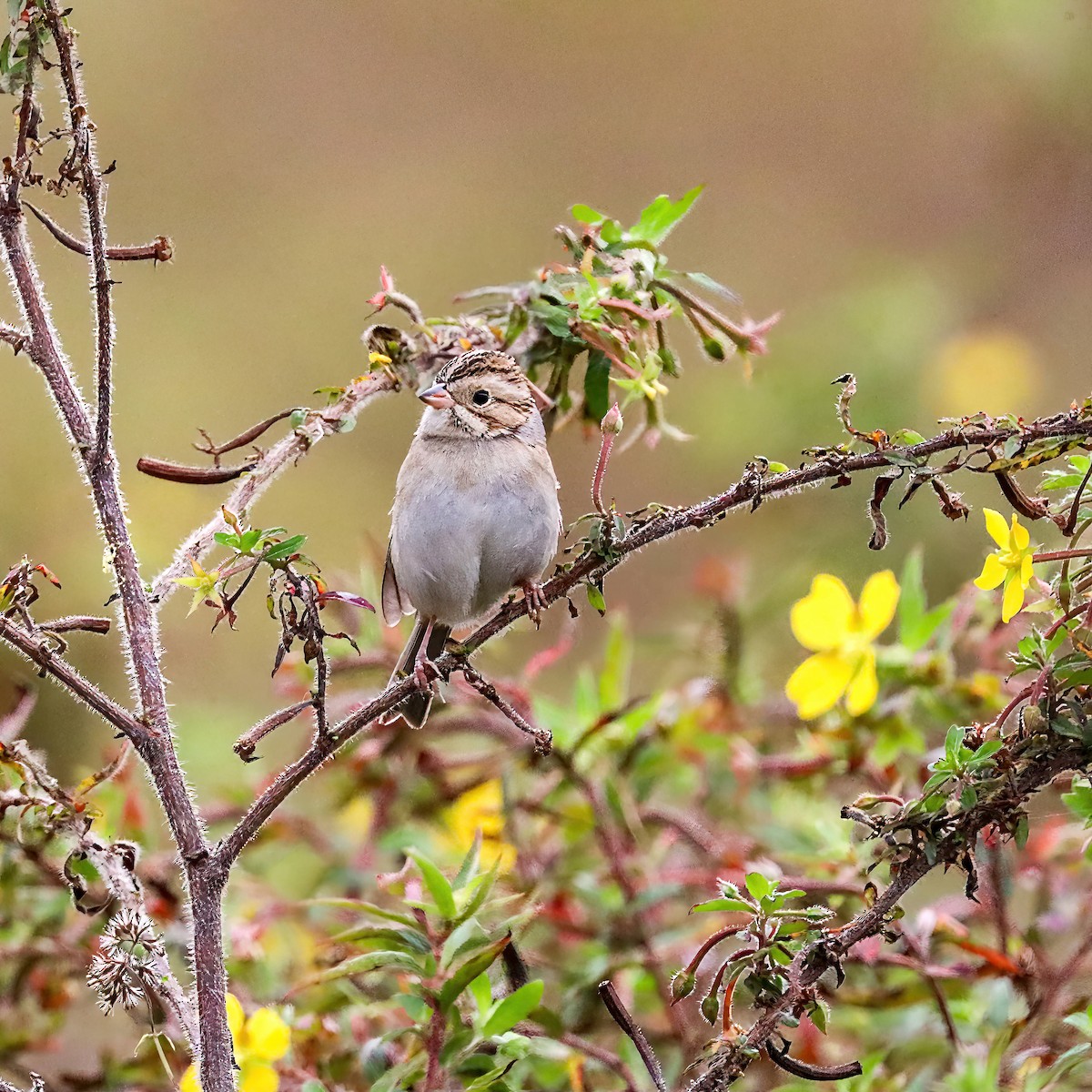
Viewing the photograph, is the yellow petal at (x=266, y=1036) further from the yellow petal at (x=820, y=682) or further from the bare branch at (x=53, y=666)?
the yellow petal at (x=820, y=682)

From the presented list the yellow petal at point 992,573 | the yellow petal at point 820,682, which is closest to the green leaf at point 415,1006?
the yellow petal at point 820,682

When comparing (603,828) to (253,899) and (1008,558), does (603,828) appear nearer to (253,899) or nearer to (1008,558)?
(253,899)

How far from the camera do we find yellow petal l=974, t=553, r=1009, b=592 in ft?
3.74

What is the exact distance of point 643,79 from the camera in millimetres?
4844

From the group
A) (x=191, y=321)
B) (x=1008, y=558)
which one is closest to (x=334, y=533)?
(x=191, y=321)

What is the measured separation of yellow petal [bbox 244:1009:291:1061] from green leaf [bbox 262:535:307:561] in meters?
0.56

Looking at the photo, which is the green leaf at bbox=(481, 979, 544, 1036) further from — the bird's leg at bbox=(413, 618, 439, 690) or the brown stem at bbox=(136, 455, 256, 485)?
the brown stem at bbox=(136, 455, 256, 485)

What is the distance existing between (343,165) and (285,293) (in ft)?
2.06

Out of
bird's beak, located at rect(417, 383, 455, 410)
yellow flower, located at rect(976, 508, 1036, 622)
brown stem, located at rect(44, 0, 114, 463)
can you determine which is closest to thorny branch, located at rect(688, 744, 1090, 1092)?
yellow flower, located at rect(976, 508, 1036, 622)

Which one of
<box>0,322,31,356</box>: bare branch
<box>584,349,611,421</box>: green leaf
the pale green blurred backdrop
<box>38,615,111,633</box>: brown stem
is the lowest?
<box>38,615,111,633</box>: brown stem

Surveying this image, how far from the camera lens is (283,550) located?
1.02 metres

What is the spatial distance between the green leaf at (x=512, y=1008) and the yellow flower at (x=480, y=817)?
59 cm

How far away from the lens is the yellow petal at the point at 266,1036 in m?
1.35

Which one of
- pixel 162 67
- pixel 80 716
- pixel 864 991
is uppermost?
pixel 162 67
